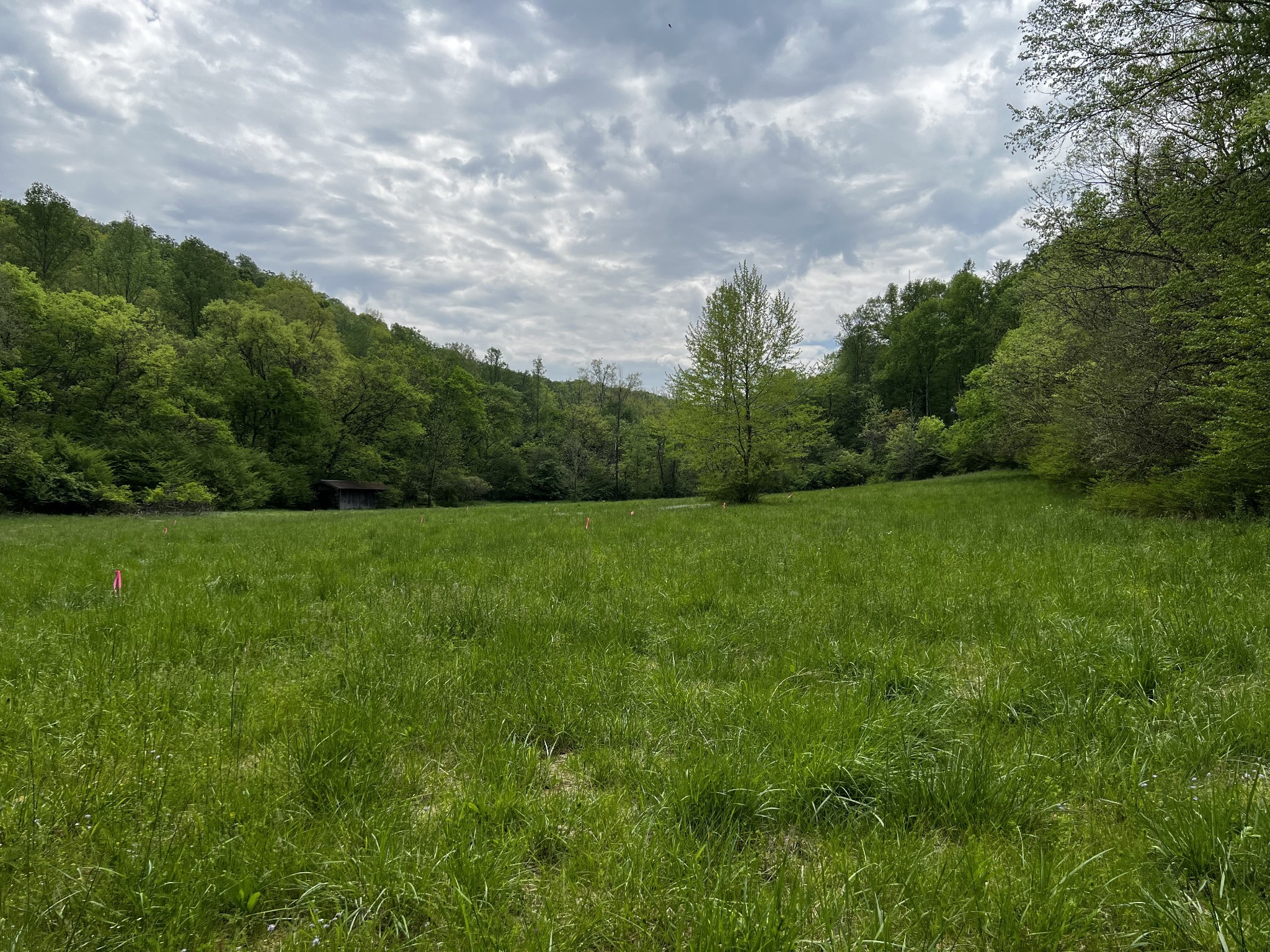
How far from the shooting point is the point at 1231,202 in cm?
977

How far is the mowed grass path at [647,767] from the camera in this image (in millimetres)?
1664

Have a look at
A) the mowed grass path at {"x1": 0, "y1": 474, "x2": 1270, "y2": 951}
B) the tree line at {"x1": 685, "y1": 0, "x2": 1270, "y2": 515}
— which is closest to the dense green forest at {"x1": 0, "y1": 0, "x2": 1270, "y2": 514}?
the tree line at {"x1": 685, "y1": 0, "x2": 1270, "y2": 515}

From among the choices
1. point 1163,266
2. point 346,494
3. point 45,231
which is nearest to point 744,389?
point 1163,266

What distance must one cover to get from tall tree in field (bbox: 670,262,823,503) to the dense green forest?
0.37 ft

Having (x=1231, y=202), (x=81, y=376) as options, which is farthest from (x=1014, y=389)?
(x=81, y=376)

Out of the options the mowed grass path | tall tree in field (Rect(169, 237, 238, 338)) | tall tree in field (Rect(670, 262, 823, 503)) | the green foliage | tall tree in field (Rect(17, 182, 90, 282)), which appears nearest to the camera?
the mowed grass path

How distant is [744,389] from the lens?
22.7 meters

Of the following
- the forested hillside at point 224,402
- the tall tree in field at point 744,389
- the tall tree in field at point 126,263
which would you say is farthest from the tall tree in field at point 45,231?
the tall tree in field at point 744,389

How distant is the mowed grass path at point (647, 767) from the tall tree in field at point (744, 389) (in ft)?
54.8

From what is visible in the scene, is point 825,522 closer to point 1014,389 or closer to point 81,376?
point 1014,389

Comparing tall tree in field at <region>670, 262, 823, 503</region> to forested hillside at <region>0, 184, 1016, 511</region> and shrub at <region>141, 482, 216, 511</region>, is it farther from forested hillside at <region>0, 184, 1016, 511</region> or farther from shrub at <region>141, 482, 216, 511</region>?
shrub at <region>141, 482, 216, 511</region>

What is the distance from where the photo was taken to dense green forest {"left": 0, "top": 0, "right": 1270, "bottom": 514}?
10188 millimetres

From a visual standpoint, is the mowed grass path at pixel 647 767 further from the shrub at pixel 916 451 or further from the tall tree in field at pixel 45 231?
the tall tree in field at pixel 45 231

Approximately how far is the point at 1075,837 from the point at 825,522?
34.9ft
